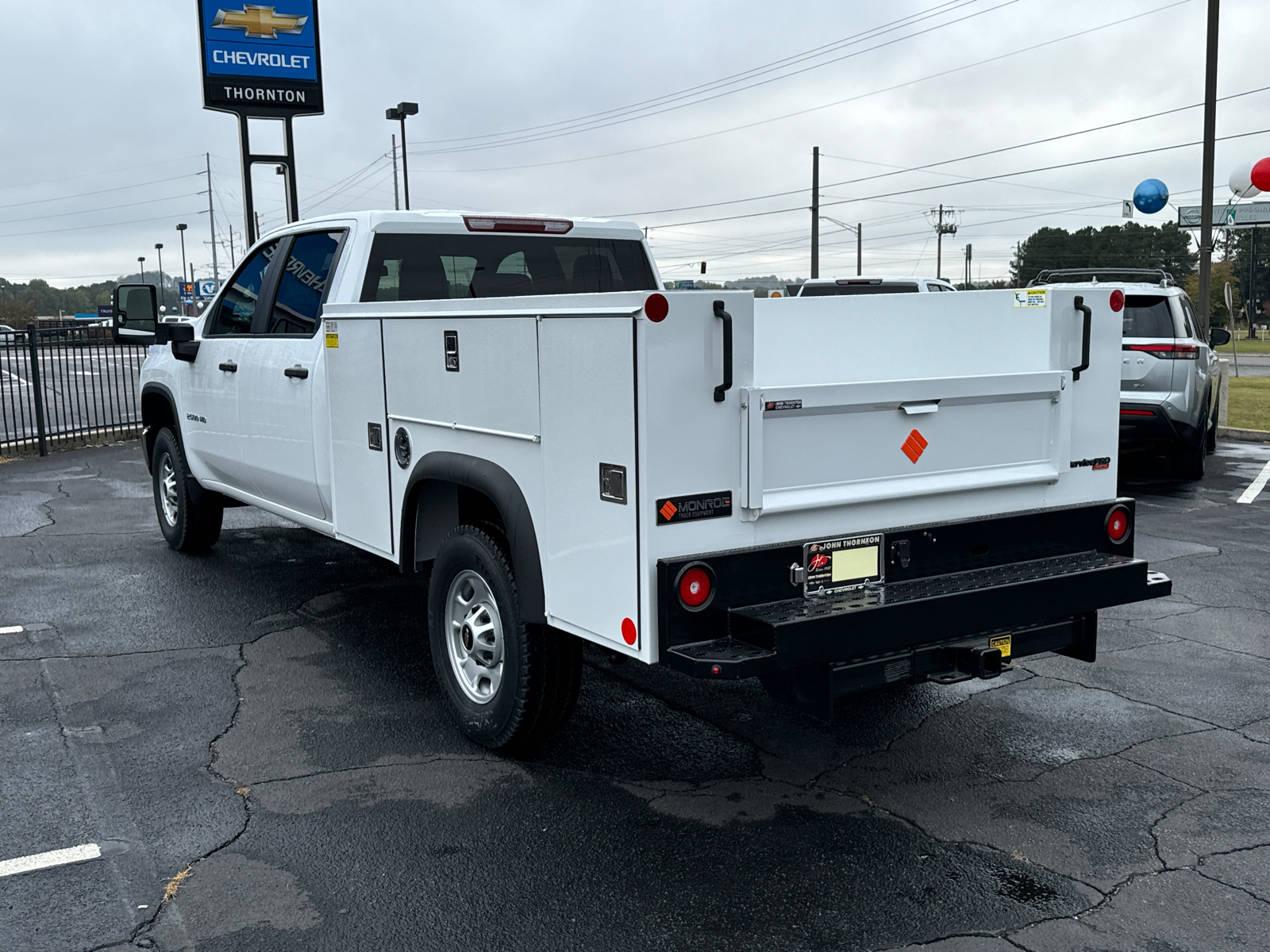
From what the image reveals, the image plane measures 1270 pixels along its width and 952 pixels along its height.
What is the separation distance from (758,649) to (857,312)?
4.79 ft

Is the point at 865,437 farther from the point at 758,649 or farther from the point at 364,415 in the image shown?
the point at 364,415

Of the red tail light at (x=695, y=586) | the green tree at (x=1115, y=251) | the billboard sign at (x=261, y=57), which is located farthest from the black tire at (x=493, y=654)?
the green tree at (x=1115, y=251)

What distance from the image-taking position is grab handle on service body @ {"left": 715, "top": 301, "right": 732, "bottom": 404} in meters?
3.51

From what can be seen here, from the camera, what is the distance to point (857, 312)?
4336mm

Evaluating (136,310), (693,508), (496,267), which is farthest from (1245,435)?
(693,508)

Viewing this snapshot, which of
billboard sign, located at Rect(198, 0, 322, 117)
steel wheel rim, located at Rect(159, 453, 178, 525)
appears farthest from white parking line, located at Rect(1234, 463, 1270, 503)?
billboard sign, located at Rect(198, 0, 322, 117)

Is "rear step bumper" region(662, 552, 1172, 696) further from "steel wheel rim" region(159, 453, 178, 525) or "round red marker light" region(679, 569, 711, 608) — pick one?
"steel wheel rim" region(159, 453, 178, 525)

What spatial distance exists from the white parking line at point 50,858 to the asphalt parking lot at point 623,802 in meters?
0.04

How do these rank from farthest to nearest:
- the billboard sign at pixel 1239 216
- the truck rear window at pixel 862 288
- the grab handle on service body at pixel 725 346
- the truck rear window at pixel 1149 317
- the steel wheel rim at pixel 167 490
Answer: the billboard sign at pixel 1239 216 → the truck rear window at pixel 862 288 → the truck rear window at pixel 1149 317 → the steel wheel rim at pixel 167 490 → the grab handle on service body at pixel 725 346

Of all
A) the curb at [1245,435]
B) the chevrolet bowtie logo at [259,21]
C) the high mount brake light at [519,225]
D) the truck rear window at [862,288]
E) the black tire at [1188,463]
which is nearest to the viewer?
the high mount brake light at [519,225]

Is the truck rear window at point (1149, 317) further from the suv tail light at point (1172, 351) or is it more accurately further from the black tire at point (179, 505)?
the black tire at point (179, 505)

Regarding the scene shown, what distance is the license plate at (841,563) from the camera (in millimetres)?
3838

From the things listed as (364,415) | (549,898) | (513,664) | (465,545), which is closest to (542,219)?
(364,415)

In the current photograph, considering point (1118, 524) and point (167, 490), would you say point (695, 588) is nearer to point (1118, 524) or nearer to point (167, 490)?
point (1118, 524)
